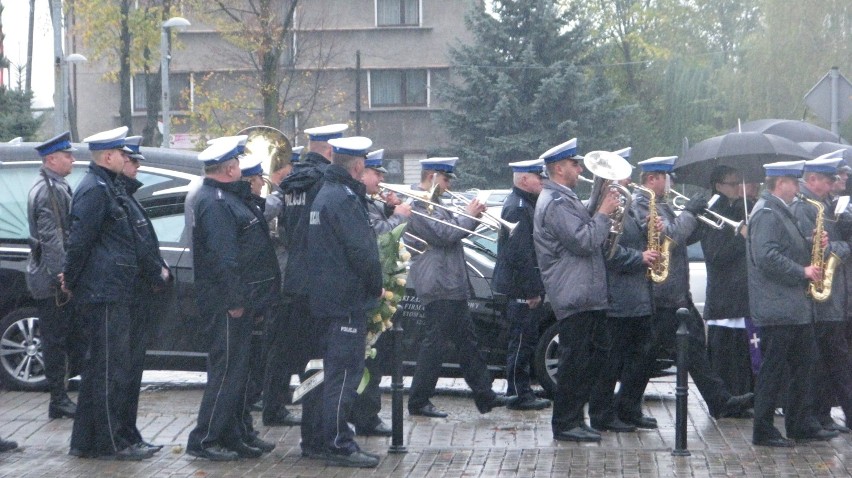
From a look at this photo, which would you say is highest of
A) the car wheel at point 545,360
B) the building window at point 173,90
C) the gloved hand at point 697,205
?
the building window at point 173,90

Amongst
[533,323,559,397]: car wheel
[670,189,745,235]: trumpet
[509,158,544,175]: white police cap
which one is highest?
[509,158,544,175]: white police cap

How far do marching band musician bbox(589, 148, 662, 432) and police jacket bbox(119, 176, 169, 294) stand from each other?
2996 millimetres

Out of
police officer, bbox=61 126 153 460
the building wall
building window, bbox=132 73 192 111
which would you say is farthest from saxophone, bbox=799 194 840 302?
the building wall

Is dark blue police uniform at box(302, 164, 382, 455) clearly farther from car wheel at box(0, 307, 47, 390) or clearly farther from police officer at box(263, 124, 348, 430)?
car wheel at box(0, 307, 47, 390)

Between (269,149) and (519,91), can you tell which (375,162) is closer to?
(269,149)

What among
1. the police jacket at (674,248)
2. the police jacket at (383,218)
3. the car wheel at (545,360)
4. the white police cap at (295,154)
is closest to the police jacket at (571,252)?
the police jacket at (674,248)

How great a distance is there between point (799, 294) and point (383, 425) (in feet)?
9.75

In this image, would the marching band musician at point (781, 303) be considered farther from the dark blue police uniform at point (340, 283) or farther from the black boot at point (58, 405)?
the black boot at point (58, 405)

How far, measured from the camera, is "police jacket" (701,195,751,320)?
10102mm

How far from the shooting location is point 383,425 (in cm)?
952

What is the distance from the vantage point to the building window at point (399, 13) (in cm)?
4591

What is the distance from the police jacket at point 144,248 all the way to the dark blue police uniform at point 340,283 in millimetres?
1032

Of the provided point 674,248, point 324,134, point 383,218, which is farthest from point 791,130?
point 324,134

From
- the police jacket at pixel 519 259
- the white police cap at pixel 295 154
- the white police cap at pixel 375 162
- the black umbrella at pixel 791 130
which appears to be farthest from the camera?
the black umbrella at pixel 791 130
